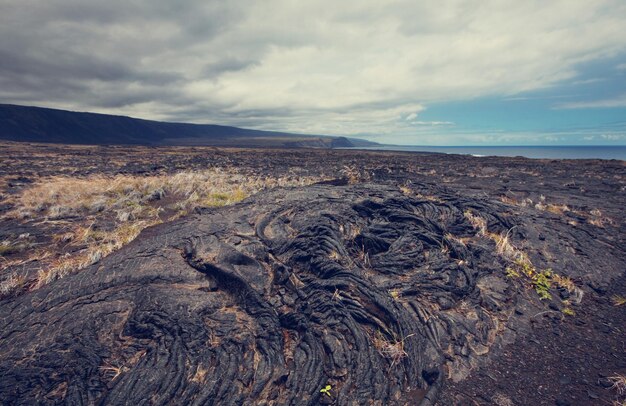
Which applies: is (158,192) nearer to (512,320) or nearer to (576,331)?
(512,320)

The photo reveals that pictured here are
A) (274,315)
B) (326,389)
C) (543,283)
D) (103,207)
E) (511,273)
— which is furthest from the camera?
(103,207)

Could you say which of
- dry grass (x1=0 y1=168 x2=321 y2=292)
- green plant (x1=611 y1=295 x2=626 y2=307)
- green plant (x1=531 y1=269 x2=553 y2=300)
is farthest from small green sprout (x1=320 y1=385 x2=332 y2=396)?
green plant (x1=611 y1=295 x2=626 y2=307)

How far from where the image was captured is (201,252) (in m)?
9.23

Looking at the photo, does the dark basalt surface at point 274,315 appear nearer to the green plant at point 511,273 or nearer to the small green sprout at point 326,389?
the small green sprout at point 326,389

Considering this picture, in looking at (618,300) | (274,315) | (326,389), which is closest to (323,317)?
(274,315)

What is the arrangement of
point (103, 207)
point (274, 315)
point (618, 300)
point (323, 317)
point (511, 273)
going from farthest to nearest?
1. point (103, 207)
2. point (511, 273)
3. point (618, 300)
4. point (323, 317)
5. point (274, 315)

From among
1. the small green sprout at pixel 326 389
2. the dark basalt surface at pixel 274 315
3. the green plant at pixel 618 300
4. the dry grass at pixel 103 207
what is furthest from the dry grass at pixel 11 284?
the green plant at pixel 618 300

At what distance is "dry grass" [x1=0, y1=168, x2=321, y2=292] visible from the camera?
1045cm

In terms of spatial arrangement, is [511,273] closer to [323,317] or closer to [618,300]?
[618,300]

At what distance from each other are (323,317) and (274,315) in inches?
46.2

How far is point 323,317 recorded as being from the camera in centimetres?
755

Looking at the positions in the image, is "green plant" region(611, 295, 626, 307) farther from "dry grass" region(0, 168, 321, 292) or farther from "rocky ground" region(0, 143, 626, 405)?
"dry grass" region(0, 168, 321, 292)

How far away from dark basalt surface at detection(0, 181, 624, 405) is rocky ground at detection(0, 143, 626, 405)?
3 centimetres

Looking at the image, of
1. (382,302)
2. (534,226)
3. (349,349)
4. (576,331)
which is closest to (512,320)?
(576,331)
